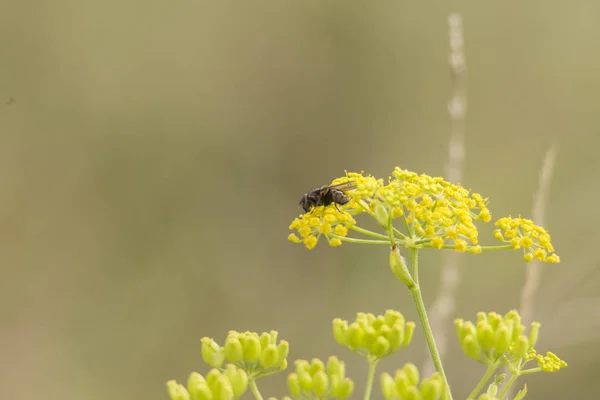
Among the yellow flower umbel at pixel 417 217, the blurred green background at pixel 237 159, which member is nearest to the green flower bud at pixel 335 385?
the yellow flower umbel at pixel 417 217

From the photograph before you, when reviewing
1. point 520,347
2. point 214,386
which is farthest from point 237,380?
point 520,347

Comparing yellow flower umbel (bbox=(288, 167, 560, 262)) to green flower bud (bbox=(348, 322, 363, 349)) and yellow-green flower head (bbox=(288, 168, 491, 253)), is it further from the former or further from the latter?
green flower bud (bbox=(348, 322, 363, 349))

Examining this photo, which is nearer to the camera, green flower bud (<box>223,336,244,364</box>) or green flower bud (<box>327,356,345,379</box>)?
green flower bud (<box>327,356,345,379</box>)

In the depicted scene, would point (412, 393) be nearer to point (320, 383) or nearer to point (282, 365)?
point (320, 383)

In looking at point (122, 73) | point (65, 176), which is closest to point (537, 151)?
point (122, 73)

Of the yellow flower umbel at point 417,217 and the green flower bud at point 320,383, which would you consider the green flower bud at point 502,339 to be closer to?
the yellow flower umbel at point 417,217

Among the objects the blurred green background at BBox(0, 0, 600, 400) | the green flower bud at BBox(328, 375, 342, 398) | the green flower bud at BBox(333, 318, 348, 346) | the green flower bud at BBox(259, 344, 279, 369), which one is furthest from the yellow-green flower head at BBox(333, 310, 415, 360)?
the blurred green background at BBox(0, 0, 600, 400)
